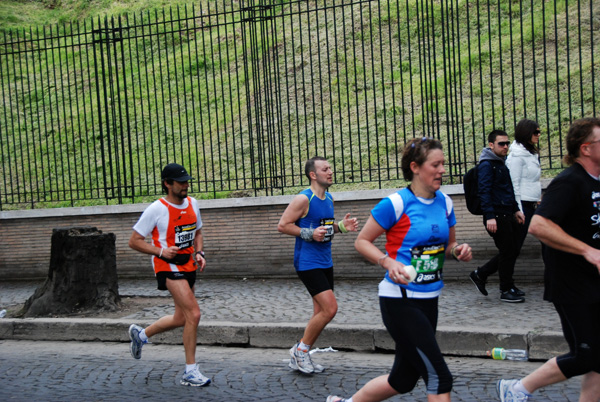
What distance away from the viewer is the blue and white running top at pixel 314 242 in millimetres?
5984

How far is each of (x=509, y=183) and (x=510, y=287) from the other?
1.13 metres

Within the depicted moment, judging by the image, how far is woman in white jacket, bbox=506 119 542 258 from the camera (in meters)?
7.82

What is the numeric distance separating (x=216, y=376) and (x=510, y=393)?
2668 mm

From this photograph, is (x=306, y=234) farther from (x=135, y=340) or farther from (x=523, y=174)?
(x=523, y=174)

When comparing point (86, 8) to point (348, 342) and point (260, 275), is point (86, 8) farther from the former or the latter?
point (348, 342)

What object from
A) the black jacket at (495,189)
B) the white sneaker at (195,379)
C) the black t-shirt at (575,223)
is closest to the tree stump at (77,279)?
the white sneaker at (195,379)

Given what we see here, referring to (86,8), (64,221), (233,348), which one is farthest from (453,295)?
(86,8)

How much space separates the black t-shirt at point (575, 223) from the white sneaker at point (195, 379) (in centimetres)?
284

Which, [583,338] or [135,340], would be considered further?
[135,340]

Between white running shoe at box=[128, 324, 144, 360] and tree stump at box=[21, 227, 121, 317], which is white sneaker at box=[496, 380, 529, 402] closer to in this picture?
white running shoe at box=[128, 324, 144, 360]

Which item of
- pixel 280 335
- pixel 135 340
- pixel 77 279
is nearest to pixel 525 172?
pixel 280 335

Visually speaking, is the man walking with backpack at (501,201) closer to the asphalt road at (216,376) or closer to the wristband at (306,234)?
the asphalt road at (216,376)

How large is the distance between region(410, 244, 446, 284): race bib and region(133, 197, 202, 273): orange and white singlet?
251cm

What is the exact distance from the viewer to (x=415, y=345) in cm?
381
